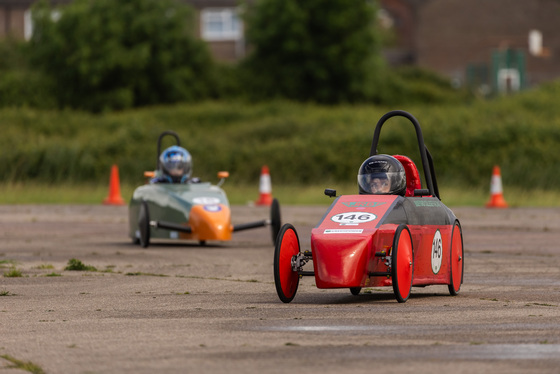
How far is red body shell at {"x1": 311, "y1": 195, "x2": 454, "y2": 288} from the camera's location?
11109 millimetres

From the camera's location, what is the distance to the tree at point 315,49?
6091cm

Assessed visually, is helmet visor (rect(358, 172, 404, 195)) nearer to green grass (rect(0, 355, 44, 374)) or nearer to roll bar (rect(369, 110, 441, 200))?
roll bar (rect(369, 110, 441, 200))

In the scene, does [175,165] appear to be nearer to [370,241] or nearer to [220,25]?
[370,241]

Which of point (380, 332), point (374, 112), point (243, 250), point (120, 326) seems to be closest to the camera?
point (380, 332)

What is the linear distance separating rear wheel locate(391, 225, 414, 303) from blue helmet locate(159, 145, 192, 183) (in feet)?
34.5

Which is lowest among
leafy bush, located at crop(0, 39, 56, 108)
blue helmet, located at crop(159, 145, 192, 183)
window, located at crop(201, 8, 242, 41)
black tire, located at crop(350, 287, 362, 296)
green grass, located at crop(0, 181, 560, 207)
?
green grass, located at crop(0, 181, 560, 207)

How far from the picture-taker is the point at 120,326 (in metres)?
9.89

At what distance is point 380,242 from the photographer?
1137 cm

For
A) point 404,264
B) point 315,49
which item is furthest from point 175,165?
point 315,49

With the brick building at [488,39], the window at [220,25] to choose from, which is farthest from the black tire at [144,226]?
the brick building at [488,39]

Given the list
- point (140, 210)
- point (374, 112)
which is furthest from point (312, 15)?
Answer: point (140, 210)

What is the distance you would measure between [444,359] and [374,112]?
46.0m

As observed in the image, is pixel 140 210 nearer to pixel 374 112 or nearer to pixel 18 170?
pixel 18 170

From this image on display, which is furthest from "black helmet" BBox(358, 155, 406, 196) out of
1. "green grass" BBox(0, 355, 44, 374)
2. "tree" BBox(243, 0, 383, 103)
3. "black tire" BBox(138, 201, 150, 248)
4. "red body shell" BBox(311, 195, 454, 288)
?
"tree" BBox(243, 0, 383, 103)
